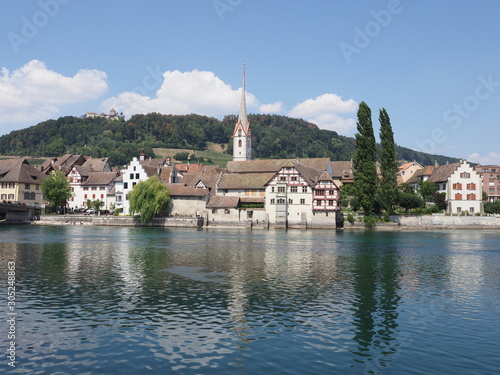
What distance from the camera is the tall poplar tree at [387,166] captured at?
9412 cm

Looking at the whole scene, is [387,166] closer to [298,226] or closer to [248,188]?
[298,226]

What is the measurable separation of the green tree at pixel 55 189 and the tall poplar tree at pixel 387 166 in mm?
71297

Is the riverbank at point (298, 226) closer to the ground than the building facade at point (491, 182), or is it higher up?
closer to the ground

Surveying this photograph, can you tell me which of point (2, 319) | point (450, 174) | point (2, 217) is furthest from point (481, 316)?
point (2, 217)

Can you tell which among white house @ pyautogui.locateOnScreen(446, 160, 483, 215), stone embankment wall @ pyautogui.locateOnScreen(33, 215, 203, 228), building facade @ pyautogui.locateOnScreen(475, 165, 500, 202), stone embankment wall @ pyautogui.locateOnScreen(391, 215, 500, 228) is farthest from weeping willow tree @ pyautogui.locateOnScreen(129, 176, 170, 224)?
building facade @ pyautogui.locateOnScreen(475, 165, 500, 202)

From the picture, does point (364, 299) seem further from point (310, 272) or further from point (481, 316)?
point (310, 272)

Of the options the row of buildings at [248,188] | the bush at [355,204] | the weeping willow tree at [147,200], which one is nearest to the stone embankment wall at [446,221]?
the row of buildings at [248,188]

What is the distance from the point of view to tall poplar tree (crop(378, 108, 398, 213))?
94125 mm

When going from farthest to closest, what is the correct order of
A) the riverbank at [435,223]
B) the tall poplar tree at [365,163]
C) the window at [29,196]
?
the window at [29,196], the riverbank at [435,223], the tall poplar tree at [365,163]

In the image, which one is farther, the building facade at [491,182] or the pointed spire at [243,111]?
the building facade at [491,182]

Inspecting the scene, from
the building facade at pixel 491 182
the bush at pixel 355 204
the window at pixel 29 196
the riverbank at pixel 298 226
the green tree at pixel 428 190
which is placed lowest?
the riverbank at pixel 298 226

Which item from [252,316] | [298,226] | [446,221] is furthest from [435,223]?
[252,316]

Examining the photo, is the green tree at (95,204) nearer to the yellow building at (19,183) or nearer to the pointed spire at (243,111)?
the yellow building at (19,183)

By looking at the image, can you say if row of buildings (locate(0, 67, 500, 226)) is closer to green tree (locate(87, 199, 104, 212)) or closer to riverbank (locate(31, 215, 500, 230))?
green tree (locate(87, 199, 104, 212))
